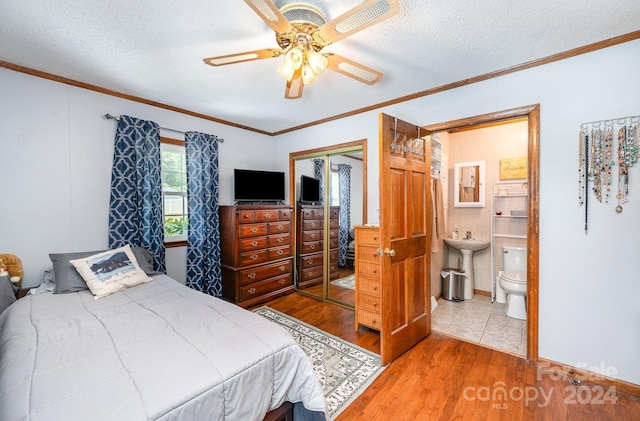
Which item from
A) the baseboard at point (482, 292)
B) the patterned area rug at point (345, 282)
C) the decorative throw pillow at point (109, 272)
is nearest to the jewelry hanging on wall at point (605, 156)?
the baseboard at point (482, 292)

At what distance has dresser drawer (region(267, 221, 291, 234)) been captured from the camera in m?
3.76

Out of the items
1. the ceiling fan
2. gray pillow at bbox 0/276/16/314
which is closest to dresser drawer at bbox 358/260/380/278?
the ceiling fan

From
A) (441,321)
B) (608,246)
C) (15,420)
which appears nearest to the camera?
(15,420)

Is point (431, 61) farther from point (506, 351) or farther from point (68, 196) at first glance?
point (68, 196)

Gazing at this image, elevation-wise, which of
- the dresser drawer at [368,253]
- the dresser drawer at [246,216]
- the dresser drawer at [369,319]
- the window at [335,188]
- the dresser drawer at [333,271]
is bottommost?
the dresser drawer at [369,319]

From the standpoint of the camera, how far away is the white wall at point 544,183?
194cm

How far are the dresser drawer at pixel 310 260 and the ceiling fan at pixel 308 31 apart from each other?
8.63 feet

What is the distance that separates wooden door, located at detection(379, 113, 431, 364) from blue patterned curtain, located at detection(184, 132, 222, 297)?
7.61 ft

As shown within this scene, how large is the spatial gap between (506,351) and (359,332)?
4.38 feet

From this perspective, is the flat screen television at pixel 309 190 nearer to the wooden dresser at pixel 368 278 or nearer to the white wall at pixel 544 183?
the wooden dresser at pixel 368 278

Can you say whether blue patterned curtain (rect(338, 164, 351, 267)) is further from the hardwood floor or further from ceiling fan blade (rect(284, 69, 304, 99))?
ceiling fan blade (rect(284, 69, 304, 99))

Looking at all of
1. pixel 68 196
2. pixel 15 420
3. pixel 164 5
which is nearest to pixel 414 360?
pixel 15 420

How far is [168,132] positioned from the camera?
3.30m

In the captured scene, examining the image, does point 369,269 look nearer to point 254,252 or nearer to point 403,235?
point 403,235
